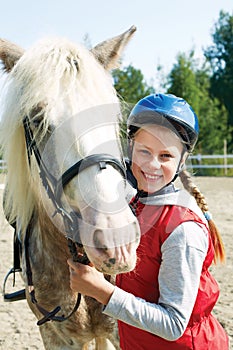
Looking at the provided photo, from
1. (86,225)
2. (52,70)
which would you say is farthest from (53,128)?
(86,225)

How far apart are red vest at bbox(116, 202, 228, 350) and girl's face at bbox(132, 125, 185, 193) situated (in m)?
0.11

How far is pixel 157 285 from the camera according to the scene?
174 cm

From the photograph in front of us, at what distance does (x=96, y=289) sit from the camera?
162cm

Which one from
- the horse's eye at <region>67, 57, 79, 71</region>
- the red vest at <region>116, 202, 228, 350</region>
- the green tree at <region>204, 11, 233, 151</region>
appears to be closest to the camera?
the red vest at <region>116, 202, 228, 350</region>

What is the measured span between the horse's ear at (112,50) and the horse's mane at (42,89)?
268 millimetres

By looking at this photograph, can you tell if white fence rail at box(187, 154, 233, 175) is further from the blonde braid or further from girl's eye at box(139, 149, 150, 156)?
girl's eye at box(139, 149, 150, 156)

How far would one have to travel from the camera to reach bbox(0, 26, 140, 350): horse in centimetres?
158

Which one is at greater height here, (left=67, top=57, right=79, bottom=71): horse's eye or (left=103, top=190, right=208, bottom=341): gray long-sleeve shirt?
(left=67, top=57, right=79, bottom=71): horse's eye

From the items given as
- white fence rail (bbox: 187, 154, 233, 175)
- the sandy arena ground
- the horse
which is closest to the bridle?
the horse

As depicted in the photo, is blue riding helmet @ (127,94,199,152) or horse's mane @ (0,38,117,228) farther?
horse's mane @ (0,38,117,228)

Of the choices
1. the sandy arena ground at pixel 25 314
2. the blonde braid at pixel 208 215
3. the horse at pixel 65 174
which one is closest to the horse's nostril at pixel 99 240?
the horse at pixel 65 174

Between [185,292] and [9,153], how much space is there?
1.22 metres

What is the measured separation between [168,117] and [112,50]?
0.94 meters

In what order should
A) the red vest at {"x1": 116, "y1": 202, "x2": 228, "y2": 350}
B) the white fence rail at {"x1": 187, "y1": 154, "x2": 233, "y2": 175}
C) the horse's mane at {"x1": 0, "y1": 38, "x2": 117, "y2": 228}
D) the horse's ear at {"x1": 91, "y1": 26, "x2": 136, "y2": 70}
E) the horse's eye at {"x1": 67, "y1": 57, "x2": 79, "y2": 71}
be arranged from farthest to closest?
the white fence rail at {"x1": 187, "y1": 154, "x2": 233, "y2": 175}
the horse's ear at {"x1": 91, "y1": 26, "x2": 136, "y2": 70}
the horse's eye at {"x1": 67, "y1": 57, "x2": 79, "y2": 71}
the horse's mane at {"x1": 0, "y1": 38, "x2": 117, "y2": 228}
the red vest at {"x1": 116, "y1": 202, "x2": 228, "y2": 350}
